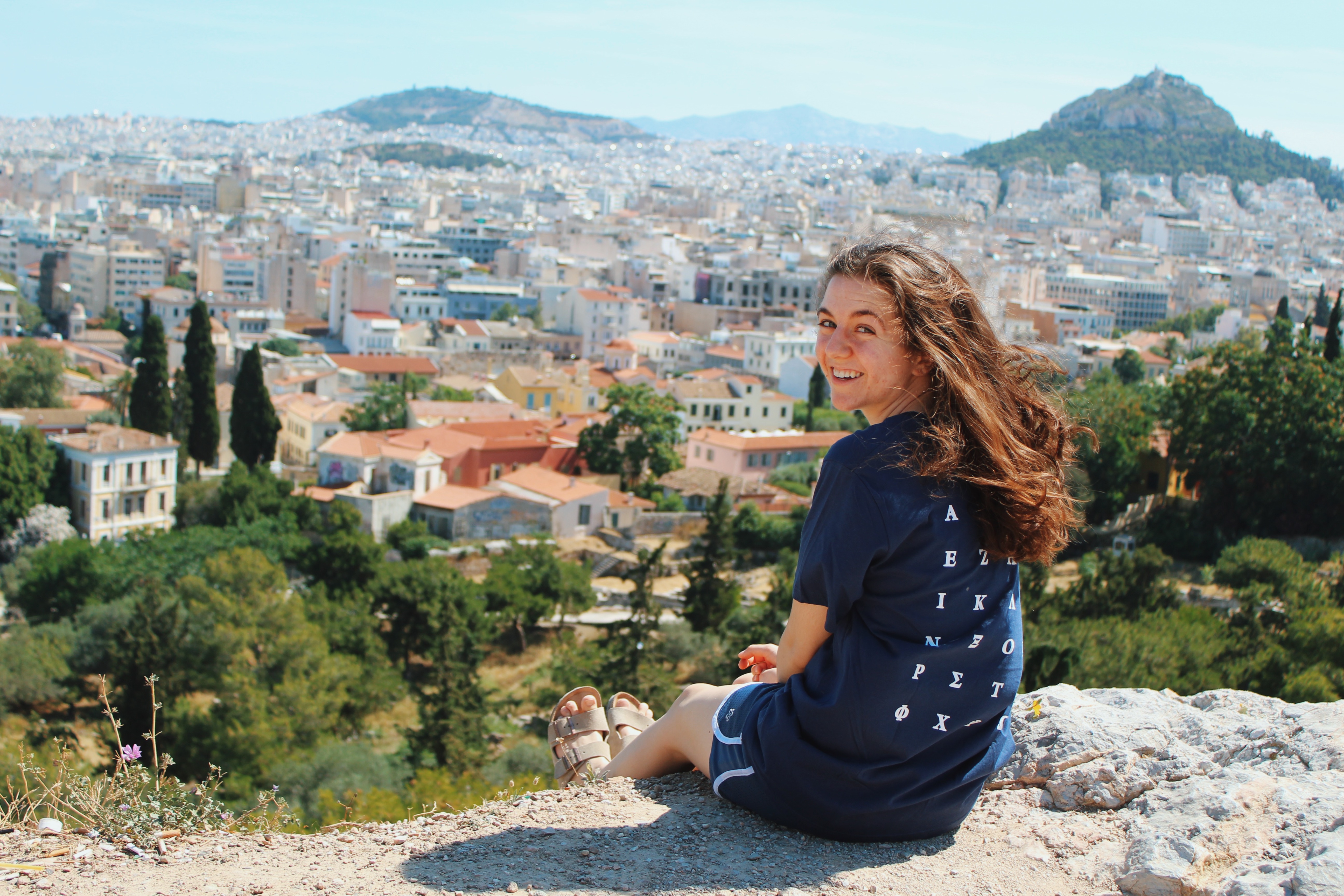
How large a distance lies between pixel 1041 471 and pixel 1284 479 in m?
16.5

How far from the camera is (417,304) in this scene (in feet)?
164

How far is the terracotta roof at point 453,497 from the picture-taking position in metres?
21.3

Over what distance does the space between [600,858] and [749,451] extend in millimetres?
23090

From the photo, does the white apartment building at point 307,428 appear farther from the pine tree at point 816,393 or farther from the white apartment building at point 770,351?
the white apartment building at point 770,351

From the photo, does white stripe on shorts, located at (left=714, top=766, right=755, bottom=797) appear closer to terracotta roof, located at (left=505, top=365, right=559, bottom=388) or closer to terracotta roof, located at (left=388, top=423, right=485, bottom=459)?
terracotta roof, located at (left=388, top=423, right=485, bottom=459)

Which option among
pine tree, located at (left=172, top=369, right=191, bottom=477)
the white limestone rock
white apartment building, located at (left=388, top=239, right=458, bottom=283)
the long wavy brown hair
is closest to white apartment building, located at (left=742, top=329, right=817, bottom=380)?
pine tree, located at (left=172, top=369, right=191, bottom=477)

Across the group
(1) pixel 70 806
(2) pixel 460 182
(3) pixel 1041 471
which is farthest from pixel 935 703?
(2) pixel 460 182

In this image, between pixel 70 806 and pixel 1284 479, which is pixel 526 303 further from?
pixel 70 806

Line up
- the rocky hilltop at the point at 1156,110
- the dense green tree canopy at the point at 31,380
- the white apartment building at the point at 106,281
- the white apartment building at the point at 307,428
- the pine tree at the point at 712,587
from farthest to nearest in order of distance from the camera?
the rocky hilltop at the point at 1156,110 → the white apartment building at the point at 106,281 → the dense green tree canopy at the point at 31,380 → the white apartment building at the point at 307,428 → the pine tree at the point at 712,587

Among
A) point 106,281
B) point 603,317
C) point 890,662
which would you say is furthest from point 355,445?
point 106,281

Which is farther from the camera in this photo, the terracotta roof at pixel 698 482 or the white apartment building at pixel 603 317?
the white apartment building at pixel 603 317

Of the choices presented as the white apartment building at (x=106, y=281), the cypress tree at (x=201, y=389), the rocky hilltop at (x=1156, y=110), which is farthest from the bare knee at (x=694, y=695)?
the rocky hilltop at (x=1156, y=110)

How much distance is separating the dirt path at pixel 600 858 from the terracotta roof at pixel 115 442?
21671mm

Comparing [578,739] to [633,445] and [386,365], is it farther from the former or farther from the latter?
[386,365]
